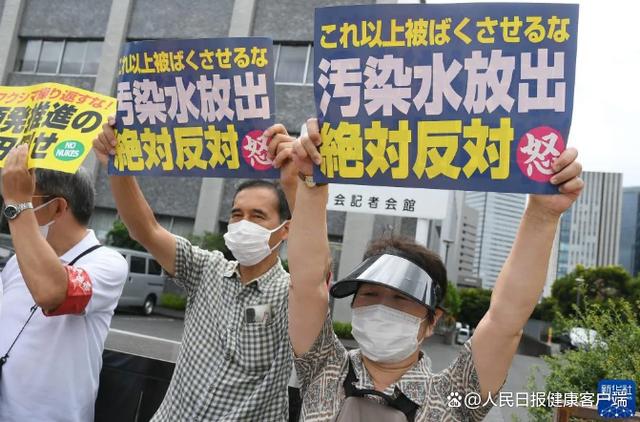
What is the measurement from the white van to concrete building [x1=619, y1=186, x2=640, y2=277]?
10051cm

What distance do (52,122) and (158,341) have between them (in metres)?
2.04

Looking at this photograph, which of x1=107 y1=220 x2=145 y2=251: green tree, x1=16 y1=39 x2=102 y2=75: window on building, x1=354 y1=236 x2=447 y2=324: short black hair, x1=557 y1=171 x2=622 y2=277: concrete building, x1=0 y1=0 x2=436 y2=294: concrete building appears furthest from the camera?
x1=557 y1=171 x2=622 y2=277: concrete building

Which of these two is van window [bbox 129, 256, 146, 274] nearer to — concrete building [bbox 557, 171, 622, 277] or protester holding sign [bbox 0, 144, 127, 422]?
protester holding sign [bbox 0, 144, 127, 422]

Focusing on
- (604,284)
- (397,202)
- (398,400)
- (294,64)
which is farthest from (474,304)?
(398,400)

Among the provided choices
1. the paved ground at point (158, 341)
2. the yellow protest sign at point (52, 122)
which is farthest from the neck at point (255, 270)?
the paved ground at point (158, 341)

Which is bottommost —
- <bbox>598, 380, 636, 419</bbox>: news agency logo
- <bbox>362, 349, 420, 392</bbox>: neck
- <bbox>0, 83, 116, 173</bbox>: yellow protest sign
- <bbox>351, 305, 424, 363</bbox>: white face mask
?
<bbox>598, 380, 636, 419</bbox>: news agency logo

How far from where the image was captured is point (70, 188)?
2252 mm

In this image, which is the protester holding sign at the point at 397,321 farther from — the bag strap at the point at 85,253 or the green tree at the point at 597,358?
the green tree at the point at 597,358

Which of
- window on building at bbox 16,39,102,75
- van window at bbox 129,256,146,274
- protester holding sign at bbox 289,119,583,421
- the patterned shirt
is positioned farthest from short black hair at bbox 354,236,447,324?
window on building at bbox 16,39,102,75

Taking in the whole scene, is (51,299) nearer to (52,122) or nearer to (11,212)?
(11,212)

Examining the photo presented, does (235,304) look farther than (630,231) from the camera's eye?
No

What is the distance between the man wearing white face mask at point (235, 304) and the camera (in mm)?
1924

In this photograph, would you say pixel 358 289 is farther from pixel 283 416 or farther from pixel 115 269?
pixel 115 269

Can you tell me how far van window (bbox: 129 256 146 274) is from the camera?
12.4 m
